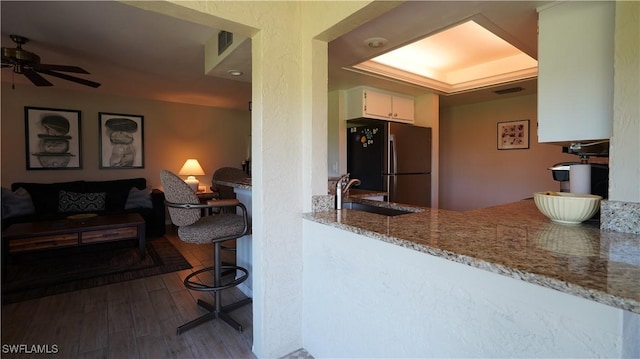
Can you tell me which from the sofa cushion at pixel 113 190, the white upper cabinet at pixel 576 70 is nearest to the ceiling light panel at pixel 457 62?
the white upper cabinet at pixel 576 70

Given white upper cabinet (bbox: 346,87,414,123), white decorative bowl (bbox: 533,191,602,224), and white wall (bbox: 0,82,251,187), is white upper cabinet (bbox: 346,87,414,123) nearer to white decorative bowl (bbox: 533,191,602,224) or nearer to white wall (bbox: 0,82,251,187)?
white decorative bowl (bbox: 533,191,602,224)

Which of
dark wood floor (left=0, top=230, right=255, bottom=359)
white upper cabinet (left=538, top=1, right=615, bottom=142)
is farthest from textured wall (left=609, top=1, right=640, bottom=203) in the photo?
dark wood floor (left=0, top=230, right=255, bottom=359)

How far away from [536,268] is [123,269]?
353 centimetres

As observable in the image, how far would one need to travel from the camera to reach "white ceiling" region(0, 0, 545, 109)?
181 cm

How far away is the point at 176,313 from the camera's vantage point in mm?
2227

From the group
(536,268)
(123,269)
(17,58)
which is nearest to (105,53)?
(17,58)

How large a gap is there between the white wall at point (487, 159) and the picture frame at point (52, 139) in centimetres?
568

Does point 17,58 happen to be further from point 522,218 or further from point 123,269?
point 522,218

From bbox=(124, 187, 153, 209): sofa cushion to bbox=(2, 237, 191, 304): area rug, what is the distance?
2.11ft

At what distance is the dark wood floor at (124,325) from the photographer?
1805mm

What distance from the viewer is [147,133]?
16.5 feet

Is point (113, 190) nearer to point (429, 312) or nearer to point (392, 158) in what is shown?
point (392, 158)

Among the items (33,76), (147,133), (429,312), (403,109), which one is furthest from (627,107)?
(147,133)

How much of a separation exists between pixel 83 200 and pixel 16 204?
65 centimetres
